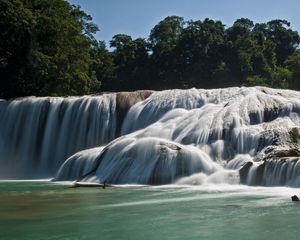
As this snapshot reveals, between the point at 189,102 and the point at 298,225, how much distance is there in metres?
18.3

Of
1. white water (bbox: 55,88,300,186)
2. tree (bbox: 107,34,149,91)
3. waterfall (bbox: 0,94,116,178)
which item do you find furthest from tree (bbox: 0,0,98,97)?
tree (bbox: 107,34,149,91)

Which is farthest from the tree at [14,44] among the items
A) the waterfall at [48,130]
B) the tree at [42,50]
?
the waterfall at [48,130]

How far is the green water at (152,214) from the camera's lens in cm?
995

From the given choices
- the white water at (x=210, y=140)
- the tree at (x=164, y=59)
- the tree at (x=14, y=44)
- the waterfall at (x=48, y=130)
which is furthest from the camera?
the tree at (x=164, y=59)

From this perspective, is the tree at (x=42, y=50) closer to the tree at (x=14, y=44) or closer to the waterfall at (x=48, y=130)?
the tree at (x=14, y=44)

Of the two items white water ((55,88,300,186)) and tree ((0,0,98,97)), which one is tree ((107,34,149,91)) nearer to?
tree ((0,0,98,97))

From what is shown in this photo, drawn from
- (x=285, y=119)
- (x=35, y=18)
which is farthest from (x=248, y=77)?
(x=285, y=119)

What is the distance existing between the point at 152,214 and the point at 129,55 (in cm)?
5550

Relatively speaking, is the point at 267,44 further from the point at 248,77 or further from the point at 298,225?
the point at 298,225

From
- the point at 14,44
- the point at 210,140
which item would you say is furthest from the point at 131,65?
the point at 210,140

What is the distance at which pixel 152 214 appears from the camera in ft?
39.9

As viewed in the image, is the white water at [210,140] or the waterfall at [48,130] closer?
the white water at [210,140]

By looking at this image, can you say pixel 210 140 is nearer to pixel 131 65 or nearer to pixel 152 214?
pixel 152 214

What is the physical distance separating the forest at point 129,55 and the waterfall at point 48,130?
756 centimetres
